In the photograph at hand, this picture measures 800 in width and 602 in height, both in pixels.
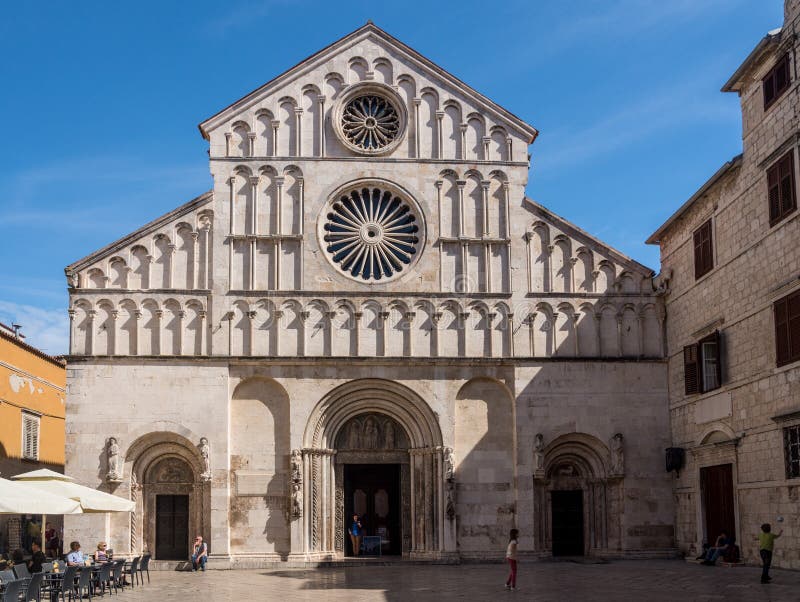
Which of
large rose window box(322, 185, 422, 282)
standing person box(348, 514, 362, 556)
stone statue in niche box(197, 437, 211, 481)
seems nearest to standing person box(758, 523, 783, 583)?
standing person box(348, 514, 362, 556)

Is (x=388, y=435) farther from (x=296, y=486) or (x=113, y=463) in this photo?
(x=113, y=463)

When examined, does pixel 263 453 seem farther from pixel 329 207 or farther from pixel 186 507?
pixel 329 207

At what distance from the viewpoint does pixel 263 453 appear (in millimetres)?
31922

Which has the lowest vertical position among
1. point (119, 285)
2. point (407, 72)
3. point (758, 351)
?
point (758, 351)

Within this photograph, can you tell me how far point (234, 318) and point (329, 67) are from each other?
8529 mm

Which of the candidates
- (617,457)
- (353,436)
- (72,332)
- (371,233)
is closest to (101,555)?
(72,332)

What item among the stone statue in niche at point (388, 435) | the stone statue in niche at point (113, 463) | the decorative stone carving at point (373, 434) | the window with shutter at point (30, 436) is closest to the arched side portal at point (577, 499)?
the decorative stone carving at point (373, 434)

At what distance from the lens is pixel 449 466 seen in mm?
31844

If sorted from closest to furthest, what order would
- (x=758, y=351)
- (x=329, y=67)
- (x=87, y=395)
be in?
(x=758, y=351) → (x=87, y=395) → (x=329, y=67)

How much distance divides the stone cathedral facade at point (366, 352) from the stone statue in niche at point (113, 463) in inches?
3.6

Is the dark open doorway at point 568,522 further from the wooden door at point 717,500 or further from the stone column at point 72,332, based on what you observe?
the stone column at point 72,332

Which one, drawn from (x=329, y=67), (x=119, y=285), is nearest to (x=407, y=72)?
(x=329, y=67)

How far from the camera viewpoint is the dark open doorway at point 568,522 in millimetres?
32844

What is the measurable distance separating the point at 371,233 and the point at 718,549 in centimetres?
1366
